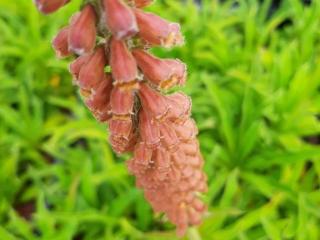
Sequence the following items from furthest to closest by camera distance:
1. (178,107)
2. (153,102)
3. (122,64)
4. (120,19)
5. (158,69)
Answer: (178,107) → (153,102) → (158,69) → (122,64) → (120,19)

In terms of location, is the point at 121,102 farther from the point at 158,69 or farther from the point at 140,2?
the point at 140,2

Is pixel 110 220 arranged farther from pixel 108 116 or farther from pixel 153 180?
pixel 108 116

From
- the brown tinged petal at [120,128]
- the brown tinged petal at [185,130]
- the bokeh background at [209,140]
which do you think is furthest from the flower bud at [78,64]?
the bokeh background at [209,140]

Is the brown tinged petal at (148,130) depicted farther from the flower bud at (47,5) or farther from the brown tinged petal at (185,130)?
the flower bud at (47,5)

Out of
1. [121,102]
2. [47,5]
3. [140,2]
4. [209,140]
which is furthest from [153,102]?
[209,140]

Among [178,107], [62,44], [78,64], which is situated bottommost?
[178,107]

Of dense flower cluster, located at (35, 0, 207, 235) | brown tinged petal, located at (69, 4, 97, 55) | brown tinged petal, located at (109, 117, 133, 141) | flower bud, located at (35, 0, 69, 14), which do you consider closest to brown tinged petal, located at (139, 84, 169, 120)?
dense flower cluster, located at (35, 0, 207, 235)
